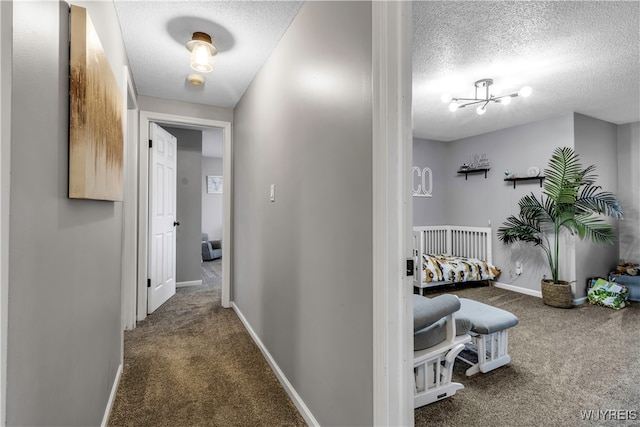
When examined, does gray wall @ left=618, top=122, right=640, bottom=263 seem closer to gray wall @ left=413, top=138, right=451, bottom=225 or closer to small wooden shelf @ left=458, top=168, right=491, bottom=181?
small wooden shelf @ left=458, top=168, right=491, bottom=181

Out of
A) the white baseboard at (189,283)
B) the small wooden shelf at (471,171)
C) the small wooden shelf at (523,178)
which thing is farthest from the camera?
the small wooden shelf at (471,171)

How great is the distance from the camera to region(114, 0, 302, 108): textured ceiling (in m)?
1.75

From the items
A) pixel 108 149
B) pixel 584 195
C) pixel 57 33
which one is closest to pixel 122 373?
pixel 108 149

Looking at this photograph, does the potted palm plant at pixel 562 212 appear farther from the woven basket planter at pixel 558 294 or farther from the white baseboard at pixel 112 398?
the white baseboard at pixel 112 398

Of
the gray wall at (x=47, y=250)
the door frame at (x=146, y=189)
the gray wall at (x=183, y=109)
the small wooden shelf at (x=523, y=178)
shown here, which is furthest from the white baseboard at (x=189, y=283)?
the small wooden shelf at (x=523, y=178)

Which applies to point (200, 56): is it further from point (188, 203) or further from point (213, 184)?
point (213, 184)

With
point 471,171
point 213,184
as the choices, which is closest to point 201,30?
point 471,171

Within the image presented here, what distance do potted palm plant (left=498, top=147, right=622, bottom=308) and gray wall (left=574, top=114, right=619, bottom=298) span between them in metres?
0.18

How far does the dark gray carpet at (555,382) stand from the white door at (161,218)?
9.40 feet

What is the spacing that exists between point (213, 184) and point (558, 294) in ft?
22.2

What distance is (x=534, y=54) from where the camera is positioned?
93.2 inches

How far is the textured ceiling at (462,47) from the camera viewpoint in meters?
1.82

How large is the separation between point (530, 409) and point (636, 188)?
4083 millimetres

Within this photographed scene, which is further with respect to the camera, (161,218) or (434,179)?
(434,179)
